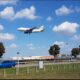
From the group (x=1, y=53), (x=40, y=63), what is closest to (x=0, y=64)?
(x=40, y=63)

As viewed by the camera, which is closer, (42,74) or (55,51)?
(42,74)

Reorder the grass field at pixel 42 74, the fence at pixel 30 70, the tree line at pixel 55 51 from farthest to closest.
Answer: the tree line at pixel 55 51
the fence at pixel 30 70
the grass field at pixel 42 74

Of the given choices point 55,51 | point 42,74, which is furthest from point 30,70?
point 55,51

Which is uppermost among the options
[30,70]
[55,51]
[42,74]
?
[55,51]

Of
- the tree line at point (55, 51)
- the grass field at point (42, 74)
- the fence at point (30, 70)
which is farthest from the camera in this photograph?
the tree line at point (55, 51)

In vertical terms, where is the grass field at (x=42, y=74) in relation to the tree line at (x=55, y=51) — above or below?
below

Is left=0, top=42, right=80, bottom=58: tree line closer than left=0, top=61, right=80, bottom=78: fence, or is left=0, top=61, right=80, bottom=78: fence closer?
left=0, top=61, right=80, bottom=78: fence

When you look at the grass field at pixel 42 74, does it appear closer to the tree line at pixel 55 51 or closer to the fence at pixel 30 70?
the fence at pixel 30 70

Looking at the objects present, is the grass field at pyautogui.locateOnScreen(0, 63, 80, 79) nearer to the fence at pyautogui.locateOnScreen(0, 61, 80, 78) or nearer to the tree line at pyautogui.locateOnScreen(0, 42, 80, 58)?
the fence at pyautogui.locateOnScreen(0, 61, 80, 78)

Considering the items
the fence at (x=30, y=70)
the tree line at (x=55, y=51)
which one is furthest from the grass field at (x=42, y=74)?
the tree line at (x=55, y=51)

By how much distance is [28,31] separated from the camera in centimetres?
10600

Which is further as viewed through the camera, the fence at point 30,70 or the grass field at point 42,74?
the fence at point 30,70

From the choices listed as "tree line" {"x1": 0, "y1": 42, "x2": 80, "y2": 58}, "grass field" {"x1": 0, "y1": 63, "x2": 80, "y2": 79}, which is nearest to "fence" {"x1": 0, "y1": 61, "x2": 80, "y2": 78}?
"grass field" {"x1": 0, "y1": 63, "x2": 80, "y2": 79}

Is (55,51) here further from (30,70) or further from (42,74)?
(42,74)
